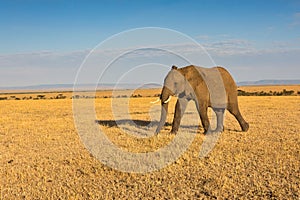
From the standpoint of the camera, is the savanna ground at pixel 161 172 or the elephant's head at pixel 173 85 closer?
the savanna ground at pixel 161 172

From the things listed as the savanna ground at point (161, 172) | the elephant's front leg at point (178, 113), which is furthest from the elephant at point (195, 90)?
the savanna ground at point (161, 172)

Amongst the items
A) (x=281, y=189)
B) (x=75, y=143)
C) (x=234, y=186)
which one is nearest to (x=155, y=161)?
(x=234, y=186)

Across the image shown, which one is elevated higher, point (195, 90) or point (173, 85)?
point (173, 85)

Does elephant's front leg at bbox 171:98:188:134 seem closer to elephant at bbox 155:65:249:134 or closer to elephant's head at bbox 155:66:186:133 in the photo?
elephant at bbox 155:65:249:134

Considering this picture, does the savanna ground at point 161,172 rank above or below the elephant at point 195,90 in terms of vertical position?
below

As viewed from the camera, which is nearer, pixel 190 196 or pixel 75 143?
pixel 190 196

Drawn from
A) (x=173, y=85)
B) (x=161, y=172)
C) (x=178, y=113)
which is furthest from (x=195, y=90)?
(x=161, y=172)

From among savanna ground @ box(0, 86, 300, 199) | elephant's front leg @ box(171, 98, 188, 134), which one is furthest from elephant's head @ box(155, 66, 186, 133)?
savanna ground @ box(0, 86, 300, 199)

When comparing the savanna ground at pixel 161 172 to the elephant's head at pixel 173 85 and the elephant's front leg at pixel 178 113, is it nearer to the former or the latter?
the elephant's front leg at pixel 178 113

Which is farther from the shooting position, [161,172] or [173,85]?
[173,85]

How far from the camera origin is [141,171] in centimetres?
898

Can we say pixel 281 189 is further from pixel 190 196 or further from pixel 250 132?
pixel 250 132

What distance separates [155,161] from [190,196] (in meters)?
2.86

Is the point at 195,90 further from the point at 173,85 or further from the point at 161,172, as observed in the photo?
the point at 161,172
